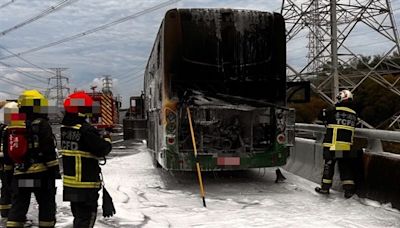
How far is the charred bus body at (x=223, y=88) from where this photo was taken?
347 inches

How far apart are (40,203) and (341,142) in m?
4.67

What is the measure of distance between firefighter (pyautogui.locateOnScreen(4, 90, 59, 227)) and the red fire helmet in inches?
26.3

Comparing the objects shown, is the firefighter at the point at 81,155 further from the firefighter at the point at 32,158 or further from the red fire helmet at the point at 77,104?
the firefighter at the point at 32,158

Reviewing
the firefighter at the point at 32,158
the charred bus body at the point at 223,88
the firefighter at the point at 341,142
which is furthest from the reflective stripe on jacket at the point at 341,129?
the firefighter at the point at 32,158

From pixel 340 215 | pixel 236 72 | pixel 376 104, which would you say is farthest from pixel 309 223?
pixel 376 104

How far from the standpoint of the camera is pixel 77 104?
5090 mm

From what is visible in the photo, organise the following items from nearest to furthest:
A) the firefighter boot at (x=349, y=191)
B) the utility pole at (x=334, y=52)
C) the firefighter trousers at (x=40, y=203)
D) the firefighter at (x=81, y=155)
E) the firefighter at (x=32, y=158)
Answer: the firefighter at (x=81, y=155)
the firefighter at (x=32, y=158)
the firefighter trousers at (x=40, y=203)
the firefighter boot at (x=349, y=191)
the utility pole at (x=334, y=52)

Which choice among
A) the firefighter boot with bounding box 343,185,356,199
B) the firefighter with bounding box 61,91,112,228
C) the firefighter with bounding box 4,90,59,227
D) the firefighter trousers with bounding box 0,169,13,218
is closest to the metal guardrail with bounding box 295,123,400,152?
the firefighter boot with bounding box 343,185,356,199

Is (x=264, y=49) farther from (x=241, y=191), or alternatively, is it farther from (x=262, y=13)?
(x=241, y=191)

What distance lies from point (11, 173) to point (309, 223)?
13.1ft

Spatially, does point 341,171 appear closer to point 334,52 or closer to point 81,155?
point 81,155

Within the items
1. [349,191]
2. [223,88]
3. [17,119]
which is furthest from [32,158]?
[349,191]

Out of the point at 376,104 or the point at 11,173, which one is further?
the point at 376,104

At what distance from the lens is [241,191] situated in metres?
8.80
